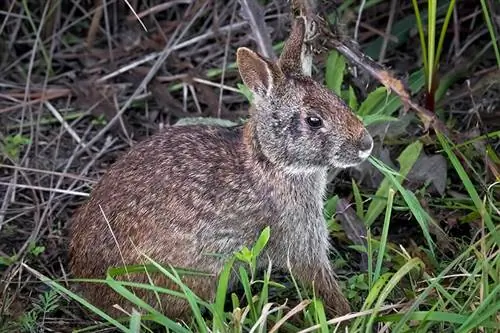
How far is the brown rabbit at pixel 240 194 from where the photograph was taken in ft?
12.8

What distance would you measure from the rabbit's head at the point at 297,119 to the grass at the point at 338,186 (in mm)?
181

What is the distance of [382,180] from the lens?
4.66 meters

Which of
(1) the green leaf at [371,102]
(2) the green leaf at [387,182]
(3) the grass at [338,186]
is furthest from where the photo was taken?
(1) the green leaf at [371,102]

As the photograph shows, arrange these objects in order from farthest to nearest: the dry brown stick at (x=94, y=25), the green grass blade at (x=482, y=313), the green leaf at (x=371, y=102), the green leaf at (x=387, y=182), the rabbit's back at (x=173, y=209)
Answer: the dry brown stick at (x=94, y=25) < the green leaf at (x=371, y=102) < the green leaf at (x=387, y=182) < the rabbit's back at (x=173, y=209) < the green grass blade at (x=482, y=313)

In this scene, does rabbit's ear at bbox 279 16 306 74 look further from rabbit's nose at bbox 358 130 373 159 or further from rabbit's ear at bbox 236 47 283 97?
rabbit's nose at bbox 358 130 373 159

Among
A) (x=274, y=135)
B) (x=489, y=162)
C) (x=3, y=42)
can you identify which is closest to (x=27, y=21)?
(x=3, y=42)

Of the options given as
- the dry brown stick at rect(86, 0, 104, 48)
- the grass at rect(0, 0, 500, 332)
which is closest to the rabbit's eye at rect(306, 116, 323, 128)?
the grass at rect(0, 0, 500, 332)

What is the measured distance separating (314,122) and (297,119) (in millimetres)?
74

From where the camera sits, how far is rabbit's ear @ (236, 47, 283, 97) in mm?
3836

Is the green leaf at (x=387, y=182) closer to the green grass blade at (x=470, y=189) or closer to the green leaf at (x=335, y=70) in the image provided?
the green grass blade at (x=470, y=189)

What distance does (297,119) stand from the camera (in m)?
3.92

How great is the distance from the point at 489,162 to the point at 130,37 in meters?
2.49

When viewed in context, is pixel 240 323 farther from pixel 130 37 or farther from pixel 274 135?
pixel 130 37

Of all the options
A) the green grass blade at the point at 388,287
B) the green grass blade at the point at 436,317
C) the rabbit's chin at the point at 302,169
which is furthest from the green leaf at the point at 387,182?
the green grass blade at the point at 436,317
